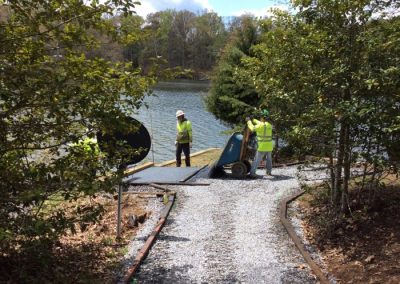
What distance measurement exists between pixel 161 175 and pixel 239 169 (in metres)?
2.09

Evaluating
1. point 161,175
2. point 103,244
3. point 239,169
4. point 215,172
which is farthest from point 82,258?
point 239,169

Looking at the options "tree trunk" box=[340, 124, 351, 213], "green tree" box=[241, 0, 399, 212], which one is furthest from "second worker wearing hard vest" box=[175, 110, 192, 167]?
"tree trunk" box=[340, 124, 351, 213]

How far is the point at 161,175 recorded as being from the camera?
40.8 ft

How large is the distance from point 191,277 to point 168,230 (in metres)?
2.04

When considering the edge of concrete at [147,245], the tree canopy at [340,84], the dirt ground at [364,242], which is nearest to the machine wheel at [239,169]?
the edge of concrete at [147,245]

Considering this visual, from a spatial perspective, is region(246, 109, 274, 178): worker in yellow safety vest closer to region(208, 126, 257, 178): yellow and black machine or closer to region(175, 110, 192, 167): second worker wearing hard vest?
region(208, 126, 257, 178): yellow and black machine

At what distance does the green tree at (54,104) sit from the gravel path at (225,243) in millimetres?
1725

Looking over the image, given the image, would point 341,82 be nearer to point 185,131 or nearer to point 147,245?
point 147,245

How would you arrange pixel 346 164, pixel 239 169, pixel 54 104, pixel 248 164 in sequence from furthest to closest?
pixel 248 164 < pixel 239 169 < pixel 346 164 < pixel 54 104

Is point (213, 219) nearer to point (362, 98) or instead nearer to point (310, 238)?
point (310, 238)

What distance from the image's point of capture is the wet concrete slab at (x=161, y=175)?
1166 cm

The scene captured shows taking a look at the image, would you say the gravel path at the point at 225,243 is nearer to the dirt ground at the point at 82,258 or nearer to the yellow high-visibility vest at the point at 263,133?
the dirt ground at the point at 82,258

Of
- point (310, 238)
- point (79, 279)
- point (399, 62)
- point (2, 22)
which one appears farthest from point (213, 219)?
point (2, 22)

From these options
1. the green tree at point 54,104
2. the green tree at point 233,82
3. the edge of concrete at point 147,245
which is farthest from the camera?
the green tree at point 233,82
